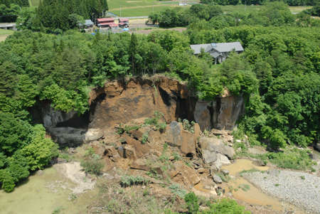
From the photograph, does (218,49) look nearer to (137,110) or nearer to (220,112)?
(220,112)

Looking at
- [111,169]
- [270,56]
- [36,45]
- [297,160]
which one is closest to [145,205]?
[111,169]

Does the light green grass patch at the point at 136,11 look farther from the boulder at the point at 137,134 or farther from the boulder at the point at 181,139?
the boulder at the point at 181,139

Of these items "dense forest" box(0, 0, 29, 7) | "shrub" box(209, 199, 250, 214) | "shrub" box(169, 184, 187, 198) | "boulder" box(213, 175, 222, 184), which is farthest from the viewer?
"dense forest" box(0, 0, 29, 7)

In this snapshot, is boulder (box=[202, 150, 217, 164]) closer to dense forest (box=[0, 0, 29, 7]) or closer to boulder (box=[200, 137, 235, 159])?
boulder (box=[200, 137, 235, 159])

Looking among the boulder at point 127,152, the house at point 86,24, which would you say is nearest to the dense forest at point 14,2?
the house at point 86,24

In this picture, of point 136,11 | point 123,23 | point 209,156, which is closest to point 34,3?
point 136,11

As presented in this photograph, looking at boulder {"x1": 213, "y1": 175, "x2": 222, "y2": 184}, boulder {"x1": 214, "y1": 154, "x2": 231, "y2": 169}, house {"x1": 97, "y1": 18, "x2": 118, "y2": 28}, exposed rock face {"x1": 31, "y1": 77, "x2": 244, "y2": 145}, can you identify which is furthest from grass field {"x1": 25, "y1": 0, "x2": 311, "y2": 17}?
boulder {"x1": 213, "y1": 175, "x2": 222, "y2": 184}
